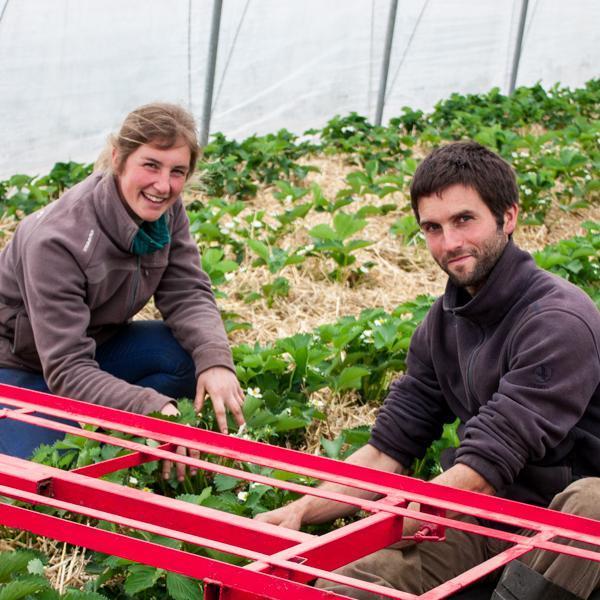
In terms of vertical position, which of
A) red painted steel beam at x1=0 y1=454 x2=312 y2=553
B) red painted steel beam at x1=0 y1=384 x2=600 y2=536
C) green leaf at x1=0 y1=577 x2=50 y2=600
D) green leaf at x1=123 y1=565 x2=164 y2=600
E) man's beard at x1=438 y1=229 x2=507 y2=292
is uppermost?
A: man's beard at x1=438 y1=229 x2=507 y2=292

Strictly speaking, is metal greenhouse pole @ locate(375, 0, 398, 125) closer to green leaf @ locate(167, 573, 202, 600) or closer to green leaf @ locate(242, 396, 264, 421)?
green leaf @ locate(242, 396, 264, 421)

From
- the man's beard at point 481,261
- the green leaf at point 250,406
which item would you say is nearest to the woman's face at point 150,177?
the green leaf at point 250,406

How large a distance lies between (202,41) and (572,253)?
3.87 m

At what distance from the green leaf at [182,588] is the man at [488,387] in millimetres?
329

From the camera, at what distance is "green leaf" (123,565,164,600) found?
2326 mm

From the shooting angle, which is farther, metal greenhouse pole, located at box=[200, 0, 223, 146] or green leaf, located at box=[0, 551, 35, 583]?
metal greenhouse pole, located at box=[200, 0, 223, 146]

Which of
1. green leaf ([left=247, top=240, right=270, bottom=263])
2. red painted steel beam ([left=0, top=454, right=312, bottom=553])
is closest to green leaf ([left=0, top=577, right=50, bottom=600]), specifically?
red painted steel beam ([left=0, top=454, right=312, bottom=553])

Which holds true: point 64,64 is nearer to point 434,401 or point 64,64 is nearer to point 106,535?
point 434,401

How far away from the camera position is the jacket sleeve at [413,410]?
2.82 m

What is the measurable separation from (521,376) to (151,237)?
1515 millimetres

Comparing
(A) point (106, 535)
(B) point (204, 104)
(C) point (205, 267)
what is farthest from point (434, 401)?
(B) point (204, 104)

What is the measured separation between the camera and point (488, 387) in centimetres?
257

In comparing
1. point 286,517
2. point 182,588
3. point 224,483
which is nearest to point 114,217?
point 224,483

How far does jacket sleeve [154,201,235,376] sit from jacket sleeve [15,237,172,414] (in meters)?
0.45
